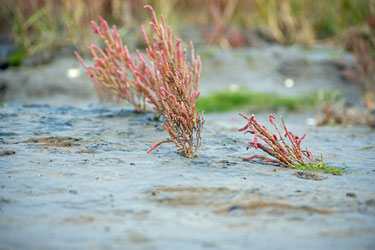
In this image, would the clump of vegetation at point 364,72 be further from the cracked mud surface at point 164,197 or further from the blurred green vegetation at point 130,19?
the cracked mud surface at point 164,197

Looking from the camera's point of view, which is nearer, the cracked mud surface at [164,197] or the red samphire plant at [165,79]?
the cracked mud surface at [164,197]

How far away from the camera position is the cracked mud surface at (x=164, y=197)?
1.67 metres

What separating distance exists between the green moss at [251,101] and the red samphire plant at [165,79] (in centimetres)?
342

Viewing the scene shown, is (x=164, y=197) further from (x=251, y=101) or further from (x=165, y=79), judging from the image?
(x=251, y=101)

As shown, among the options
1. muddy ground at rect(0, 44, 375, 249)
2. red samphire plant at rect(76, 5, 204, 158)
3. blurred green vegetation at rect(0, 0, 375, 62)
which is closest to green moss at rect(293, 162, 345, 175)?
muddy ground at rect(0, 44, 375, 249)

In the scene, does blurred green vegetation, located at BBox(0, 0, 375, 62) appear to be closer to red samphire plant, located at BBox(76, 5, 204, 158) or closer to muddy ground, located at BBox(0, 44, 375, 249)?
red samphire plant, located at BBox(76, 5, 204, 158)

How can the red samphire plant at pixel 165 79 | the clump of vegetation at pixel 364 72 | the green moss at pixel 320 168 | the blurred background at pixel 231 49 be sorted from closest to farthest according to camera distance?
the green moss at pixel 320 168
the red samphire plant at pixel 165 79
the clump of vegetation at pixel 364 72
the blurred background at pixel 231 49

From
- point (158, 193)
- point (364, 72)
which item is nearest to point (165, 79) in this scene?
point (158, 193)

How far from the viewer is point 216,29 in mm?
11039

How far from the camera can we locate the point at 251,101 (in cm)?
→ 797

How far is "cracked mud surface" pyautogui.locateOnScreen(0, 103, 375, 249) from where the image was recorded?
65.7 inches

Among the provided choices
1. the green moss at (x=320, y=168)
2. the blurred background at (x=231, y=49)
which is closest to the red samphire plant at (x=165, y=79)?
the green moss at (x=320, y=168)

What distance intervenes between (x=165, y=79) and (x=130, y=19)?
8.03m

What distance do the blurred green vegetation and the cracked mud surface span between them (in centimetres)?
706
